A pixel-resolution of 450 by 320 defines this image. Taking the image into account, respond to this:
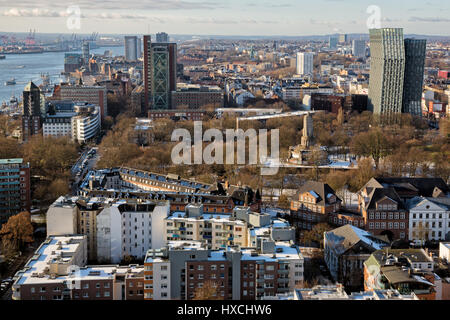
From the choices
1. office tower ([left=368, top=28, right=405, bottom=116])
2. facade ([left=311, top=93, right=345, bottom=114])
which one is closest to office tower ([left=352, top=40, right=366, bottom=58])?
facade ([left=311, top=93, right=345, bottom=114])

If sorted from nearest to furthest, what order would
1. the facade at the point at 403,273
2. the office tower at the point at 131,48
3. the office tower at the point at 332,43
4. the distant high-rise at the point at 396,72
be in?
the facade at the point at 403,273 < the distant high-rise at the point at 396,72 < the office tower at the point at 131,48 < the office tower at the point at 332,43

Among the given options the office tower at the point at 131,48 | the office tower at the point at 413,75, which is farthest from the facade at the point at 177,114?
the office tower at the point at 131,48

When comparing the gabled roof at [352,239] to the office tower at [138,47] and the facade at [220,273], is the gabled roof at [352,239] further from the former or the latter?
the office tower at [138,47]

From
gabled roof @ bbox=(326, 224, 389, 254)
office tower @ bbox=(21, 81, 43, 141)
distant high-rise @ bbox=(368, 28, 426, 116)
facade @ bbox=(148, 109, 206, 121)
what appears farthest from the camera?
facade @ bbox=(148, 109, 206, 121)

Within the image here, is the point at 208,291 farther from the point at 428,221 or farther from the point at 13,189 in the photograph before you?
the point at 13,189

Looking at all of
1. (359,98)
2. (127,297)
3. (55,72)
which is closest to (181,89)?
(359,98)

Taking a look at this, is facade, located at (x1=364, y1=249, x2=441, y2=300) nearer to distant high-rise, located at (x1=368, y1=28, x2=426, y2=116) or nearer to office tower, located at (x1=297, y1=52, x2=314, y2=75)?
distant high-rise, located at (x1=368, y1=28, x2=426, y2=116)

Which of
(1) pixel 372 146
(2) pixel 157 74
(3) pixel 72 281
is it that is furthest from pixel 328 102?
(3) pixel 72 281
